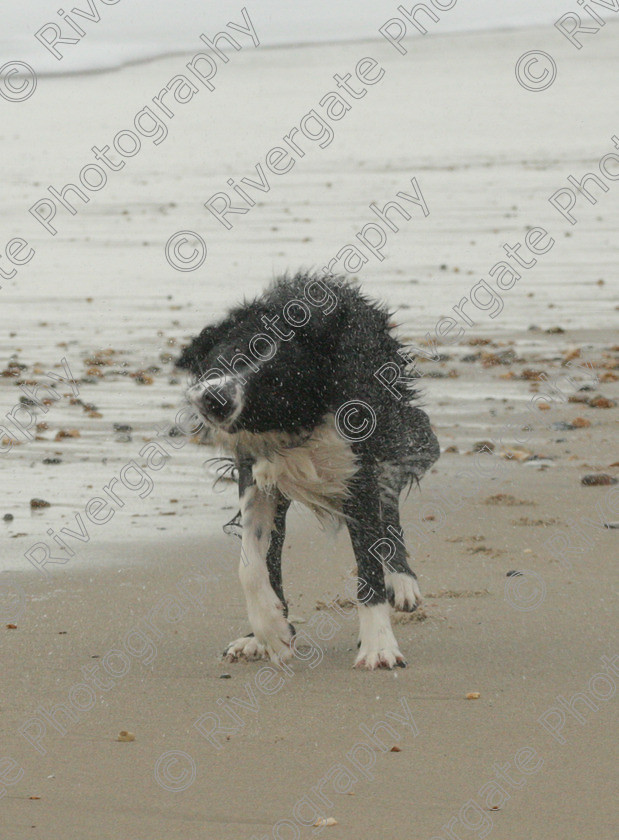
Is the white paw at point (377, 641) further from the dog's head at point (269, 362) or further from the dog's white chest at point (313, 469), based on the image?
the dog's head at point (269, 362)

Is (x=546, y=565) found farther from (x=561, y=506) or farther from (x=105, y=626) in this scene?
(x=105, y=626)

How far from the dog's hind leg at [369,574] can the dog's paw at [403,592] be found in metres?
0.56

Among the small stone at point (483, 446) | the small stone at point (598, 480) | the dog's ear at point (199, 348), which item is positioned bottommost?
the dog's ear at point (199, 348)

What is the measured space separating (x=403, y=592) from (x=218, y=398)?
168 cm

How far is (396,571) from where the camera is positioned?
595cm

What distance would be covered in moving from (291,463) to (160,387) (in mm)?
5177

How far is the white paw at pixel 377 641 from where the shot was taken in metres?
5.09

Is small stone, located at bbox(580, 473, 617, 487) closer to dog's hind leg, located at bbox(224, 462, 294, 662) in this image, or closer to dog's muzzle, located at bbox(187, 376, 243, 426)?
dog's hind leg, located at bbox(224, 462, 294, 662)

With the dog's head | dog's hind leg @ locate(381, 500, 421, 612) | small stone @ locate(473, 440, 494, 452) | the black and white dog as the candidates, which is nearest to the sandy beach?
small stone @ locate(473, 440, 494, 452)

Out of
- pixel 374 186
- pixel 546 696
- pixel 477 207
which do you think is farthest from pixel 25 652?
pixel 374 186

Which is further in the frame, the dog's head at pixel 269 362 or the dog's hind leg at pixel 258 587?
the dog's hind leg at pixel 258 587

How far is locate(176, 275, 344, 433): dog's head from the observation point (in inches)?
185

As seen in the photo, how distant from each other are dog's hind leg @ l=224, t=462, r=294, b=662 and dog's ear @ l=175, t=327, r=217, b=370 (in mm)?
441

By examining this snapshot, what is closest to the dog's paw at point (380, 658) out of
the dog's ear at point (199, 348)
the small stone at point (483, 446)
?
the dog's ear at point (199, 348)
